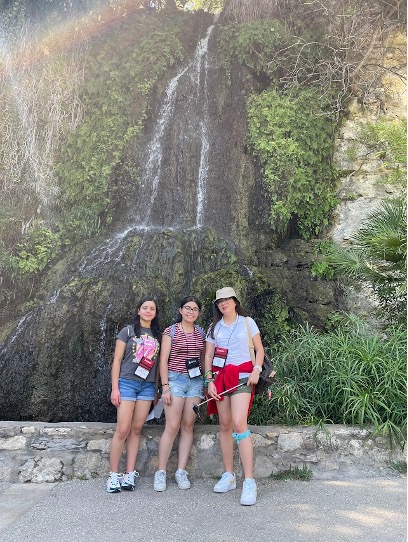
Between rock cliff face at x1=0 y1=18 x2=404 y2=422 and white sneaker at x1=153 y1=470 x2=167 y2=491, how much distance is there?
2607 millimetres

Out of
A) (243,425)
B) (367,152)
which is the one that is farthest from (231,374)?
(367,152)

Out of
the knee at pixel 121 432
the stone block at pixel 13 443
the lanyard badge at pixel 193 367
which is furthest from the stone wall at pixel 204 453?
the lanyard badge at pixel 193 367

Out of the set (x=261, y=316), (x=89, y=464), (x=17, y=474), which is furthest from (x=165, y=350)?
(x=261, y=316)

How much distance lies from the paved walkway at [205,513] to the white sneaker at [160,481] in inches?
2.3

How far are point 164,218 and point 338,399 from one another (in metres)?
5.26

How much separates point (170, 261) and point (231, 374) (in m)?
4.08

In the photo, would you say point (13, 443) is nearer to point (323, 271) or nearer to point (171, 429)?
point (171, 429)

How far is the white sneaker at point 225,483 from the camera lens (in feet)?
13.5

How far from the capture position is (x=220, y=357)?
4195 millimetres

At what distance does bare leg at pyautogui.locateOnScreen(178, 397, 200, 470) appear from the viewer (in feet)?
14.3

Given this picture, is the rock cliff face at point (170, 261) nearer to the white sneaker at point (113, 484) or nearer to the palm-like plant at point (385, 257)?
the palm-like plant at point (385, 257)

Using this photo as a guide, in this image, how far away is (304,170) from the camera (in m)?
9.48

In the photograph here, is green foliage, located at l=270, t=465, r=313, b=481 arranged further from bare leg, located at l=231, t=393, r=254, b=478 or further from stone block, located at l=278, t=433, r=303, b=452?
bare leg, located at l=231, t=393, r=254, b=478

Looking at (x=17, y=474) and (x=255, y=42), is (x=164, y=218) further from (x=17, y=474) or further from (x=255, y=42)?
(x=17, y=474)
